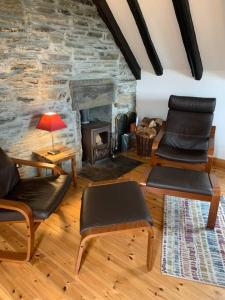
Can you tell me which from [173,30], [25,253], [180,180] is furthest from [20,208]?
[173,30]

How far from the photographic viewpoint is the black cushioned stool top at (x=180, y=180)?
223 centimetres

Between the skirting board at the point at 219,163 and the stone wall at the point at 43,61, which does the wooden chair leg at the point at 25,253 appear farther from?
the skirting board at the point at 219,163

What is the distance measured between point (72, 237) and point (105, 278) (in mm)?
550

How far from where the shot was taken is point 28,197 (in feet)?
6.89

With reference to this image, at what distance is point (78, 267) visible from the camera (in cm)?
182

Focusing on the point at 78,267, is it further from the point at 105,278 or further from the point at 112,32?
the point at 112,32

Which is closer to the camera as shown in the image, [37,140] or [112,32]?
[37,140]

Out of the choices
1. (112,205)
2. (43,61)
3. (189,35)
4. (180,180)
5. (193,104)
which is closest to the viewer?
(112,205)

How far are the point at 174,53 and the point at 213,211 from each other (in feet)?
7.90

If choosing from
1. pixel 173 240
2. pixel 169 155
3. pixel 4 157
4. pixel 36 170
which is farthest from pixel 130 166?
pixel 4 157

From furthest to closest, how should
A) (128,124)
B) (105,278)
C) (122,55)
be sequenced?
1. (128,124)
2. (122,55)
3. (105,278)

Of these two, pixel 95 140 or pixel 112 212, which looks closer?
pixel 112 212

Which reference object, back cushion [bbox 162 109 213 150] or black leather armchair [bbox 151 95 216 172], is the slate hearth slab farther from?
back cushion [bbox 162 109 213 150]

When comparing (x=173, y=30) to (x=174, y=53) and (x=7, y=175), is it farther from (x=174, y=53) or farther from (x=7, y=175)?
(x=7, y=175)
